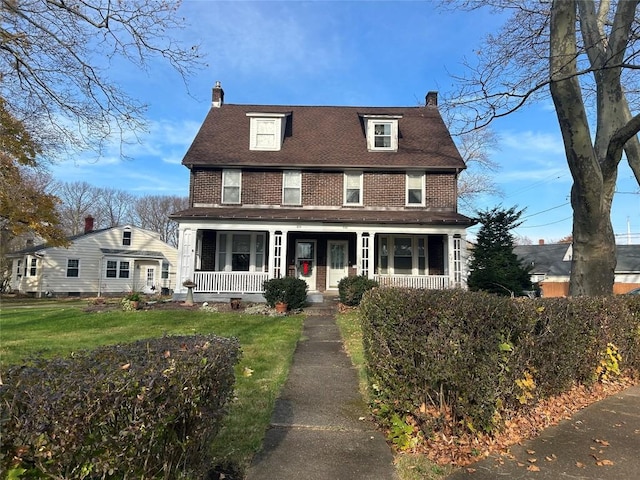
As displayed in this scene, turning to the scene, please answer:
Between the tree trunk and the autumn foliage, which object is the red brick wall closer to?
the tree trunk

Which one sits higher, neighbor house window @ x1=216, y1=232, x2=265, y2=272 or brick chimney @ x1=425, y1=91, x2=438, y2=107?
brick chimney @ x1=425, y1=91, x2=438, y2=107

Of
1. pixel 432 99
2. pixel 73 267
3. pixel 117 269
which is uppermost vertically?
pixel 432 99

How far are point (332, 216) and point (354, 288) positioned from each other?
3.52 m

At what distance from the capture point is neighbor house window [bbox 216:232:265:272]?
1725cm

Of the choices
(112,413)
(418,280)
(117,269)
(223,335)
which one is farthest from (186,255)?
(117,269)

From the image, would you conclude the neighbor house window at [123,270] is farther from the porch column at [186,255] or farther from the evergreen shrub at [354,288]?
the evergreen shrub at [354,288]

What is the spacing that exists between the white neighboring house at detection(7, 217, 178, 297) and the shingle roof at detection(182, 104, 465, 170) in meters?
15.0

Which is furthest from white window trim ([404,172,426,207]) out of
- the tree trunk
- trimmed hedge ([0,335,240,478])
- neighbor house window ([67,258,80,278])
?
neighbor house window ([67,258,80,278])

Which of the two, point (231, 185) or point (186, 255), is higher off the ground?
point (231, 185)

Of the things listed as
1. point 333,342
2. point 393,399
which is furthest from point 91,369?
point 333,342

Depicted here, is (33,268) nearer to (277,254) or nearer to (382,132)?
(277,254)

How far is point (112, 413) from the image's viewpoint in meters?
1.89

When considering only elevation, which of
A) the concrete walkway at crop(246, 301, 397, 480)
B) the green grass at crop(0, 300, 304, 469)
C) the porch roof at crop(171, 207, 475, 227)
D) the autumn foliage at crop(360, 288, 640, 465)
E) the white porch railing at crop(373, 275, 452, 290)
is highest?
the porch roof at crop(171, 207, 475, 227)

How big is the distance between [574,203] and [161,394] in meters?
8.47
